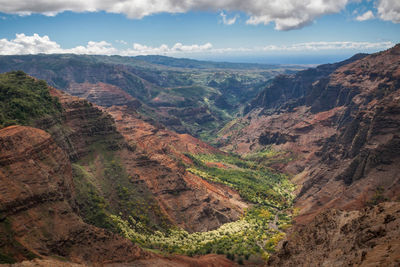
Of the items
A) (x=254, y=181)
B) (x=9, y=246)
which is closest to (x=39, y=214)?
(x=9, y=246)

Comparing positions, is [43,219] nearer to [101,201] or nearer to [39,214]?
[39,214]

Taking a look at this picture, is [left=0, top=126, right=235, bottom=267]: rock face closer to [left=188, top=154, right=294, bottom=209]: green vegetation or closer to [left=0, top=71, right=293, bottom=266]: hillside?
[left=0, top=71, right=293, bottom=266]: hillside

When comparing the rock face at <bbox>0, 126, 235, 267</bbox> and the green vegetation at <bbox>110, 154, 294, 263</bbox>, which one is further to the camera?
the green vegetation at <bbox>110, 154, 294, 263</bbox>

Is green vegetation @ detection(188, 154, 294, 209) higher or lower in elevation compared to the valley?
lower

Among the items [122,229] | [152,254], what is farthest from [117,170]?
[152,254]

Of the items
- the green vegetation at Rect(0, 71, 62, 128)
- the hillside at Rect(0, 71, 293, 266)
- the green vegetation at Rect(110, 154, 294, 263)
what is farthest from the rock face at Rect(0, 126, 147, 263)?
A: the green vegetation at Rect(110, 154, 294, 263)

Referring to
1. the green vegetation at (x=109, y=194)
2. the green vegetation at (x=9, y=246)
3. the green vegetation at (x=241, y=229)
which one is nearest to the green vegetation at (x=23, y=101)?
the green vegetation at (x=109, y=194)
